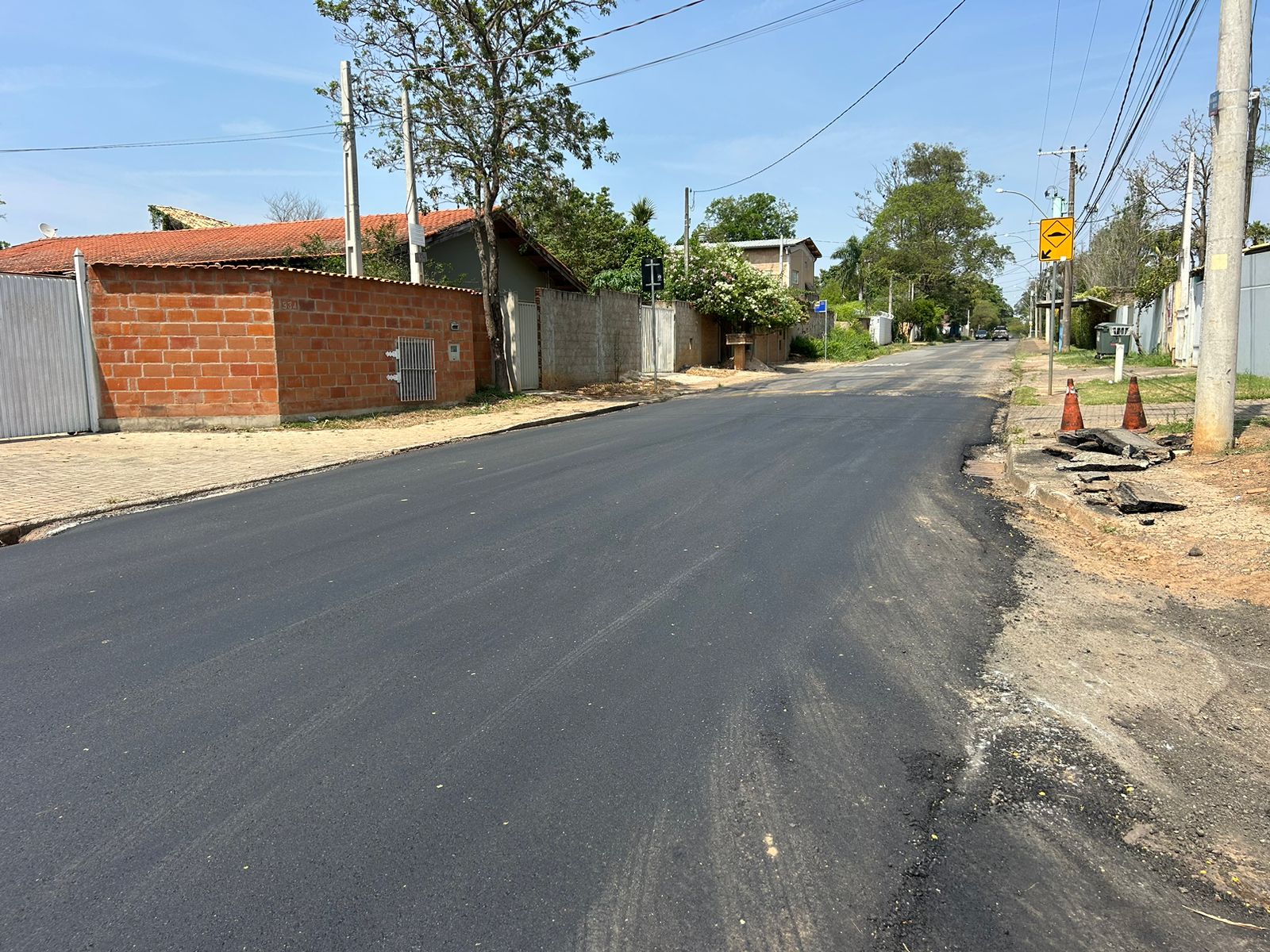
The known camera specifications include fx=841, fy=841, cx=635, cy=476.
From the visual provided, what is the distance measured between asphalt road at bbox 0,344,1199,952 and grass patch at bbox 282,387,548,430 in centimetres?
720

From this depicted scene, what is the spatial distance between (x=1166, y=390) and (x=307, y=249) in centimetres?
2030

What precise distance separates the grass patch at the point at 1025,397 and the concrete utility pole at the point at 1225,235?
7300mm

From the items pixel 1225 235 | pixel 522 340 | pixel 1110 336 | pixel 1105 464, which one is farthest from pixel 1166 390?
pixel 1110 336

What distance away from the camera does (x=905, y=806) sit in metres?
2.97

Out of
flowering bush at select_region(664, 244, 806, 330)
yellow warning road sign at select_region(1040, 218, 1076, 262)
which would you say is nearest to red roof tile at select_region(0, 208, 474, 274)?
flowering bush at select_region(664, 244, 806, 330)

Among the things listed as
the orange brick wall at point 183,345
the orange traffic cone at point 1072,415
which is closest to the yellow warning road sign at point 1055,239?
the orange traffic cone at point 1072,415

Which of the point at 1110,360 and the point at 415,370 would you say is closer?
the point at 415,370

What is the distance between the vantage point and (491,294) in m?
19.8

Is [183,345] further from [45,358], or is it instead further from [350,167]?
[350,167]

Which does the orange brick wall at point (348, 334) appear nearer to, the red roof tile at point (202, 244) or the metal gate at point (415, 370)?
the metal gate at point (415, 370)

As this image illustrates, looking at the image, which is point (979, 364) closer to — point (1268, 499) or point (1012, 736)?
point (1268, 499)

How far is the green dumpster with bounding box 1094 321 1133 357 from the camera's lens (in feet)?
101

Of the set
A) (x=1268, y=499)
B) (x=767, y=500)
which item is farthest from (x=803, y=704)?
(x=1268, y=499)

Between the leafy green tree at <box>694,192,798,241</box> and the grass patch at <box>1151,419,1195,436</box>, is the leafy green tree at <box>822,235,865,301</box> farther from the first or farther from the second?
the grass patch at <box>1151,419,1195,436</box>
